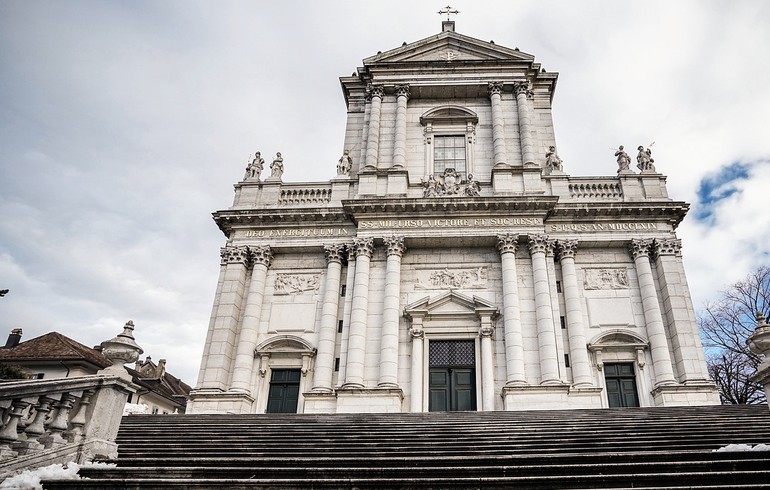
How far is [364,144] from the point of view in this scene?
28031 mm

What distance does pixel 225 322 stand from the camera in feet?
75.0

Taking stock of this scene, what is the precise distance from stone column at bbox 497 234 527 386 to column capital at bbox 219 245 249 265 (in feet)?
36.7

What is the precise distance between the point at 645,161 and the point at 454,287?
37.8ft

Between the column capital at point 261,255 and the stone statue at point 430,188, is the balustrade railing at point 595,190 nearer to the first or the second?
the stone statue at point 430,188

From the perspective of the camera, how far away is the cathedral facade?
68.5ft

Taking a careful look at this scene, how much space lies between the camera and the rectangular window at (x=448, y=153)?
89.4ft

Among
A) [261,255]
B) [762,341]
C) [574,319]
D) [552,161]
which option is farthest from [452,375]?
[762,341]

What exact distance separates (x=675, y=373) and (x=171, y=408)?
38.5 metres

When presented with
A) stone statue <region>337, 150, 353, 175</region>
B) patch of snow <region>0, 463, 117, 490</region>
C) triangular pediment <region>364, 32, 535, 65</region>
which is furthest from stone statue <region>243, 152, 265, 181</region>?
patch of snow <region>0, 463, 117, 490</region>

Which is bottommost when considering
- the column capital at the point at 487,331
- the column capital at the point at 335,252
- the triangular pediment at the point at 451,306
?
the column capital at the point at 487,331

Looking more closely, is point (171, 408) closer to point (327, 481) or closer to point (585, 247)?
point (585, 247)

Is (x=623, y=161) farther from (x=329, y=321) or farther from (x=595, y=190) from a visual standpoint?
(x=329, y=321)

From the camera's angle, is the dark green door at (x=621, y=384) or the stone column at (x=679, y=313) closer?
the stone column at (x=679, y=313)

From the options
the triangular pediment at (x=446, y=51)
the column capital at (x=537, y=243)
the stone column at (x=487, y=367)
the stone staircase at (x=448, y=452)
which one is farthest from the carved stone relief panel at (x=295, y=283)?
the triangular pediment at (x=446, y=51)
